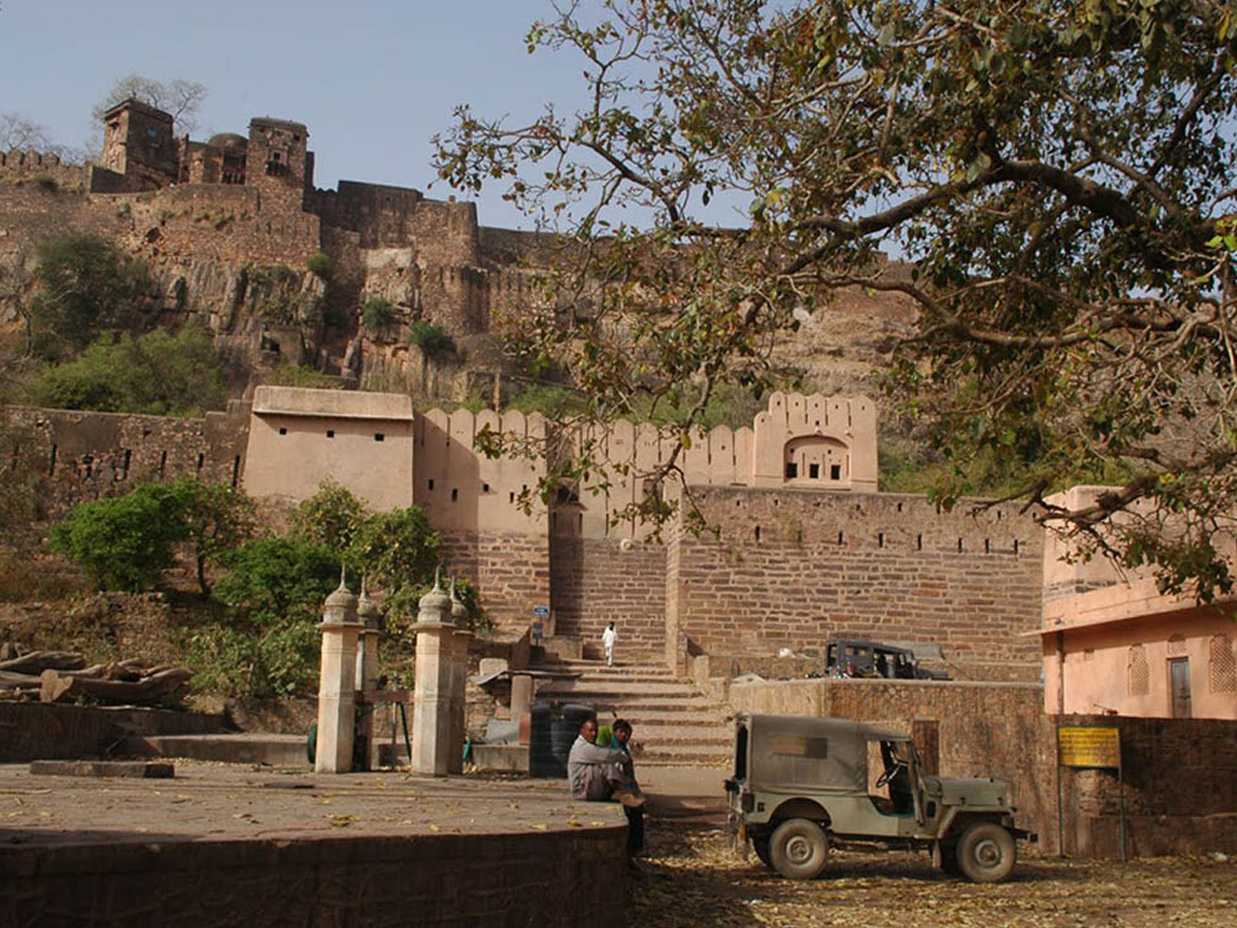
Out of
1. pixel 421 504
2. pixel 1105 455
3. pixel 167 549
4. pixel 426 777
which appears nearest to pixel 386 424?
pixel 421 504

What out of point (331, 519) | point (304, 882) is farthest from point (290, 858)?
point (331, 519)

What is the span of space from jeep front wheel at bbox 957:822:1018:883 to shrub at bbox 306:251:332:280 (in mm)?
39615

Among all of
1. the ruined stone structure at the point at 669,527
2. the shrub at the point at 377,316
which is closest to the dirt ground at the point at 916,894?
the ruined stone structure at the point at 669,527

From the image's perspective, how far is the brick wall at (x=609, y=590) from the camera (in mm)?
26281

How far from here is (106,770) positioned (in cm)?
790

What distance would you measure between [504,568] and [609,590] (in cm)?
196

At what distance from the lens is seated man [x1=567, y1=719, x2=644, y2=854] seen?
8.36 meters

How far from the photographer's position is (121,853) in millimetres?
3809

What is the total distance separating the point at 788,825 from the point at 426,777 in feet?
8.07

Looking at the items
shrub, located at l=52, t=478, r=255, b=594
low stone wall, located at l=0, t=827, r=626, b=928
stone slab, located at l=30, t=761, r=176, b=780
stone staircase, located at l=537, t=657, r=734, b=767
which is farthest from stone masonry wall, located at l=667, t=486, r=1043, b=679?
low stone wall, located at l=0, t=827, r=626, b=928

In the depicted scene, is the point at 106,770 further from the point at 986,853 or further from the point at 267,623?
the point at 267,623

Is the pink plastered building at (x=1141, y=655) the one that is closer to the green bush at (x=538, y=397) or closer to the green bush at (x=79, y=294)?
the green bush at (x=538, y=397)

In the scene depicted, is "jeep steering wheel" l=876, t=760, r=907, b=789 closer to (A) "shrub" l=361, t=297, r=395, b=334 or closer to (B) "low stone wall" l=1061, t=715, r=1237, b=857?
(B) "low stone wall" l=1061, t=715, r=1237, b=857

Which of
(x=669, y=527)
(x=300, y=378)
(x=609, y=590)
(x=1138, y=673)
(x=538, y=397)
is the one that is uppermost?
(x=300, y=378)
